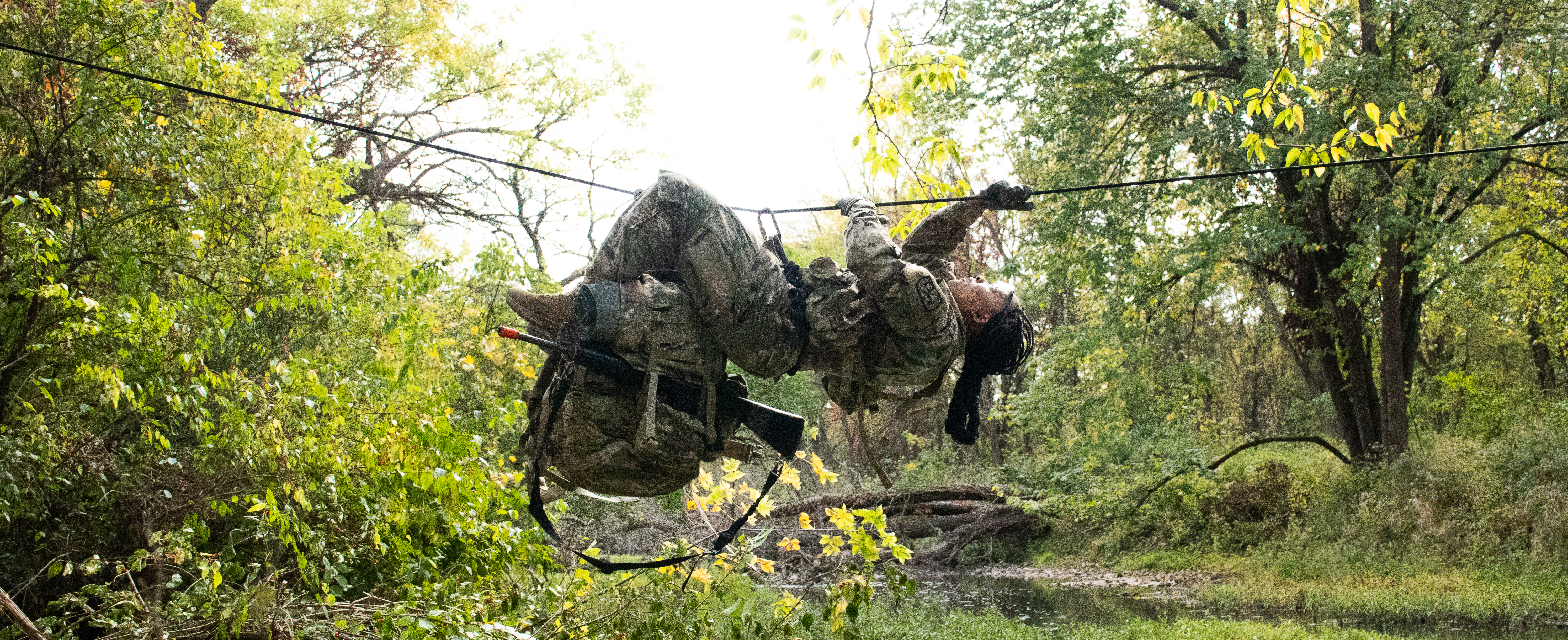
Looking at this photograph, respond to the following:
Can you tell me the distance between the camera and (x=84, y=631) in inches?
210

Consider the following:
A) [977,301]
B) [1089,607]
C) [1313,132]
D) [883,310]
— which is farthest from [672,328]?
[1089,607]

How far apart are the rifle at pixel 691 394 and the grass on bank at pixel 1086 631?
4701 mm

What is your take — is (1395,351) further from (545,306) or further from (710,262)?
(545,306)

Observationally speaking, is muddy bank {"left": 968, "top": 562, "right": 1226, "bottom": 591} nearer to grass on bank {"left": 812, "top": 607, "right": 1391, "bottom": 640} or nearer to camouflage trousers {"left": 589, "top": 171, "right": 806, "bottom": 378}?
grass on bank {"left": 812, "top": 607, "right": 1391, "bottom": 640}

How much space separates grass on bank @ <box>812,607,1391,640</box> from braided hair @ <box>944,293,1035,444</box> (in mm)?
4819

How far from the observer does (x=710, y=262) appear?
349 centimetres

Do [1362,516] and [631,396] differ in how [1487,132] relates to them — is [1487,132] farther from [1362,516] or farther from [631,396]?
[631,396]

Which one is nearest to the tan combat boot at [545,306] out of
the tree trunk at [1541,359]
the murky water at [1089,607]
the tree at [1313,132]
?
the murky water at [1089,607]

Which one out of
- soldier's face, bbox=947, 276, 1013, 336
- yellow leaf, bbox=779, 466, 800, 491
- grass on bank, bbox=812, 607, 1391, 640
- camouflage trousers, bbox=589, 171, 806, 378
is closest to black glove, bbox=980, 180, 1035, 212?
soldier's face, bbox=947, 276, 1013, 336

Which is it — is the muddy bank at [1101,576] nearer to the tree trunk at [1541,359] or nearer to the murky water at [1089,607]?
the murky water at [1089,607]

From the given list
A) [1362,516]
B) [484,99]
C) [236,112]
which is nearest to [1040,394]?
[1362,516]

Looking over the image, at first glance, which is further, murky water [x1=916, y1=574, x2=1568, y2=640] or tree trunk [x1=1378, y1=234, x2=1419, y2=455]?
tree trunk [x1=1378, y1=234, x2=1419, y2=455]

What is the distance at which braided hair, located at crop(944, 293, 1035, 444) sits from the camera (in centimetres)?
377

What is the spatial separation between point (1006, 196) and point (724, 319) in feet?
3.58
